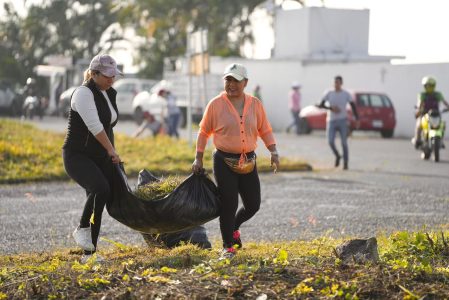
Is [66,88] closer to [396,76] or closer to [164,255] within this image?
[396,76]

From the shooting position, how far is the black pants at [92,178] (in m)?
9.03

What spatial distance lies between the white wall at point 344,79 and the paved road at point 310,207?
48.3 ft

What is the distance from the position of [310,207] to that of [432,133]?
953 cm

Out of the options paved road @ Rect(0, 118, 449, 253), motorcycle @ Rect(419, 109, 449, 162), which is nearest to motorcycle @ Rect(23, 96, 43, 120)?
motorcycle @ Rect(419, 109, 449, 162)

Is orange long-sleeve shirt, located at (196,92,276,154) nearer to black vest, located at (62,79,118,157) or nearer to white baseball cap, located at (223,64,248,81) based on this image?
white baseball cap, located at (223,64,248,81)

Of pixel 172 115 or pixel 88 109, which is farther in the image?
pixel 172 115

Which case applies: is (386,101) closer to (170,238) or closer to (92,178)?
(170,238)

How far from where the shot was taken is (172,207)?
887 centimetres

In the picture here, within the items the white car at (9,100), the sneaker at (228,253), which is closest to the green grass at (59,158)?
the sneaker at (228,253)

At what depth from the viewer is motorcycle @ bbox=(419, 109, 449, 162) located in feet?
75.1

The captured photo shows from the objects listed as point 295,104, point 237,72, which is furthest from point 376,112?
point 237,72

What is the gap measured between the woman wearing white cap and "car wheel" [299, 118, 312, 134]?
29.5 m

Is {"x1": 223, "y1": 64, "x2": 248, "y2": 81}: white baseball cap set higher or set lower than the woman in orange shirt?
higher

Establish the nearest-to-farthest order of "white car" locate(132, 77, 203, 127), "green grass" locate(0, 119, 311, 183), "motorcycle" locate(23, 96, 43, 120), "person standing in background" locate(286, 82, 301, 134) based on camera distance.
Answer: "green grass" locate(0, 119, 311, 183) → "white car" locate(132, 77, 203, 127) → "person standing in background" locate(286, 82, 301, 134) → "motorcycle" locate(23, 96, 43, 120)
